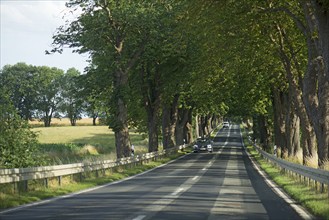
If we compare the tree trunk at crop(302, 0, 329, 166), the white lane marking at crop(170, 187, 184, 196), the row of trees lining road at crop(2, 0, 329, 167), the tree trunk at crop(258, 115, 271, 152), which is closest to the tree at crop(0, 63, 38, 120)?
the tree trunk at crop(258, 115, 271, 152)

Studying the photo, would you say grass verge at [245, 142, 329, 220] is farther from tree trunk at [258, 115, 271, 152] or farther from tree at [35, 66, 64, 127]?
tree at [35, 66, 64, 127]

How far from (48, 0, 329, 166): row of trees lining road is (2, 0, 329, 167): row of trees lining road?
0.05 m

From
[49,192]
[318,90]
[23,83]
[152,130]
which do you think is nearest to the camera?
[49,192]

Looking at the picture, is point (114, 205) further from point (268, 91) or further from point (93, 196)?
point (268, 91)

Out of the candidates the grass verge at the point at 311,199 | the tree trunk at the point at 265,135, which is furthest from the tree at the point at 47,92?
the grass verge at the point at 311,199

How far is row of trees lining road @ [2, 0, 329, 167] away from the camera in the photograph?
1823 cm

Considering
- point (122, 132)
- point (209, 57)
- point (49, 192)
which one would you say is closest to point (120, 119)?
point (122, 132)

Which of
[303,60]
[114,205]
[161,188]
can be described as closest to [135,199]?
[114,205]

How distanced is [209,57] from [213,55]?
279mm

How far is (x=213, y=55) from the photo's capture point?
20.9m

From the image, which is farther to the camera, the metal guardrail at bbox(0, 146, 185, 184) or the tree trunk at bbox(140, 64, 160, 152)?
the tree trunk at bbox(140, 64, 160, 152)

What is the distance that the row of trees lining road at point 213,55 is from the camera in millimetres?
18141

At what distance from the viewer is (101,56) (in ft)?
113

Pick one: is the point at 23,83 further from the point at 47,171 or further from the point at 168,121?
the point at 47,171
